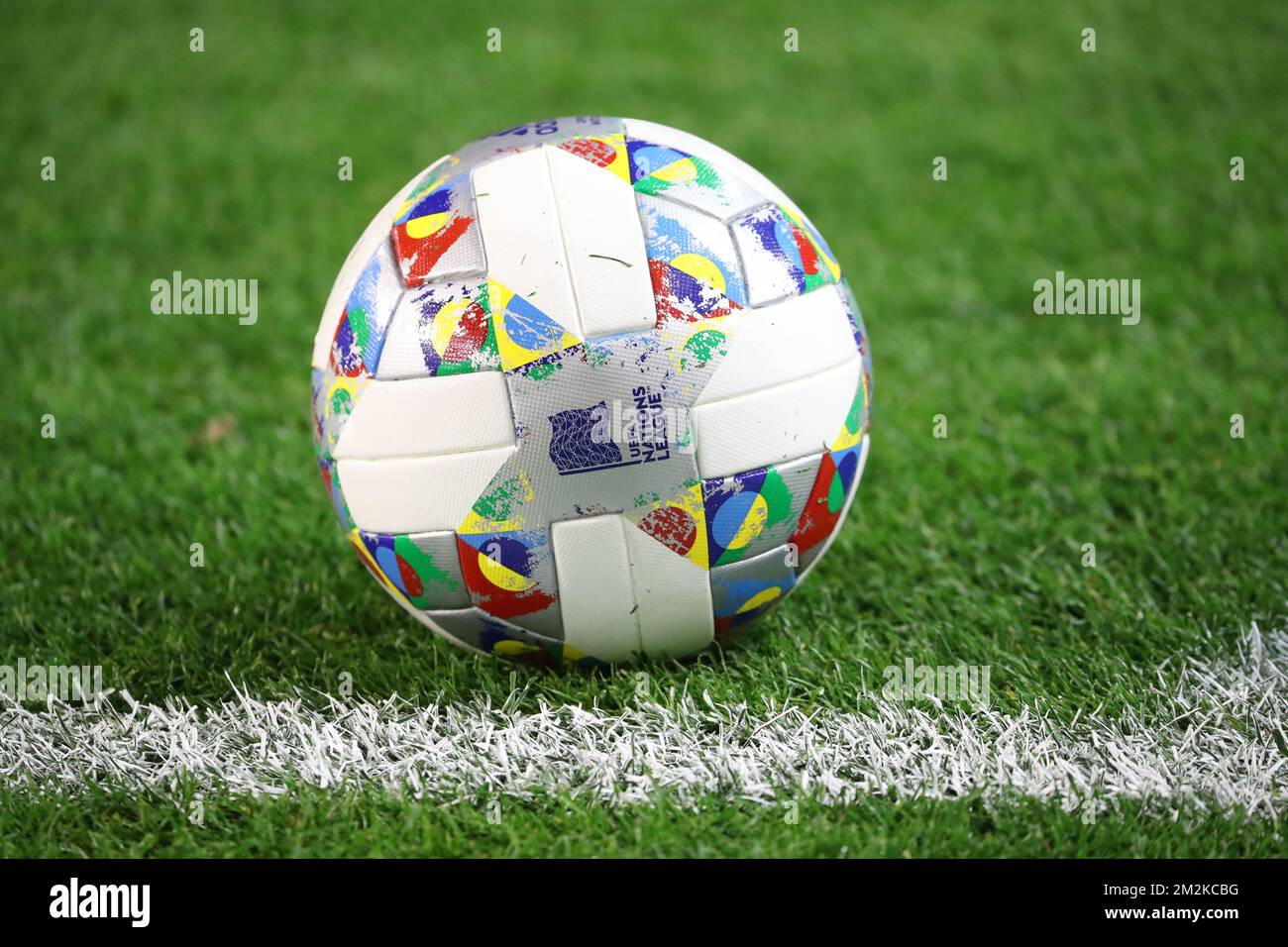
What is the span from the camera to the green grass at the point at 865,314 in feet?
9.41

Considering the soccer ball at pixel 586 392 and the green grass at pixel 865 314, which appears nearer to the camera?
the soccer ball at pixel 586 392

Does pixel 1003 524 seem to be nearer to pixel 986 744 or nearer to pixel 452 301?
pixel 986 744

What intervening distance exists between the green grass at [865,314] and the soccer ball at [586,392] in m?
0.32

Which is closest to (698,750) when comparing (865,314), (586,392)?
(586,392)

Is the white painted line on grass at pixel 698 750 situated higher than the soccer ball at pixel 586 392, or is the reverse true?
the soccer ball at pixel 586 392

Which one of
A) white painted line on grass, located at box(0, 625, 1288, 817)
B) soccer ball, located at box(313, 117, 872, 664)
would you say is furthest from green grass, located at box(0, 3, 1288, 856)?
soccer ball, located at box(313, 117, 872, 664)

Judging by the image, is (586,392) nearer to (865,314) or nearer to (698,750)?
(698,750)

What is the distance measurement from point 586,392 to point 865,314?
9.30 feet

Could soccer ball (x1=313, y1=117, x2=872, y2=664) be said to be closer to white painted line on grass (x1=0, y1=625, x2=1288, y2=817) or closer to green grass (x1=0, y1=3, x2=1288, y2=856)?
white painted line on grass (x1=0, y1=625, x2=1288, y2=817)

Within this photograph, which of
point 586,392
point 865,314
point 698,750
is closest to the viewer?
point 586,392

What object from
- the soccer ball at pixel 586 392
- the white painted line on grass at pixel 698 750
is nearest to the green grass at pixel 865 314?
the white painted line on grass at pixel 698 750

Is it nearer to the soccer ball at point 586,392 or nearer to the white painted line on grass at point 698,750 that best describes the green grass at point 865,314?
the white painted line on grass at point 698,750

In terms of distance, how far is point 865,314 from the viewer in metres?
5.06

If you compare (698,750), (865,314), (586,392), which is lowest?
(698,750)
